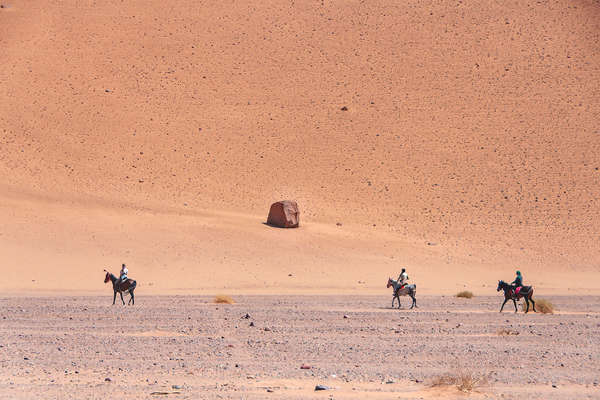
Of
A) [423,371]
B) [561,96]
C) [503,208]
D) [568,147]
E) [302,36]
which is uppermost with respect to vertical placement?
[302,36]

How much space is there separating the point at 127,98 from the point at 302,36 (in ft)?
53.0

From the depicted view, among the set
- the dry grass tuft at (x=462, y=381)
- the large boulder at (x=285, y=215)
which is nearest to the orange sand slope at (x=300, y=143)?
the large boulder at (x=285, y=215)

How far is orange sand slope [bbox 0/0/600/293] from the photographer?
135 ft

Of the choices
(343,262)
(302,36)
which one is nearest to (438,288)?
Answer: (343,262)

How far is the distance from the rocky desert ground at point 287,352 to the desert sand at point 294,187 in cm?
10

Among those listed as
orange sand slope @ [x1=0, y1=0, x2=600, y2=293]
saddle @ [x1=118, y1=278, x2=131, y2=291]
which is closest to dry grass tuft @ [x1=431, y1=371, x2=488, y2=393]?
saddle @ [x1=118, y1=278, x2=131, y2=291]

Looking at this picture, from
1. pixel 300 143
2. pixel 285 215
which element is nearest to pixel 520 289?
pixel 285 215

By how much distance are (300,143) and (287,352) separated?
42.2m

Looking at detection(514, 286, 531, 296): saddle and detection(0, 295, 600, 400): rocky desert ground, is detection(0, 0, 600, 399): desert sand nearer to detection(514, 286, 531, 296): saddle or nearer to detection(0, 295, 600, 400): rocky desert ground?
detection(0, 295, 600, 400): rocky desert ground

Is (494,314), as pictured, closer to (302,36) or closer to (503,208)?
(503,208)

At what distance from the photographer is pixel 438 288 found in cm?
3762

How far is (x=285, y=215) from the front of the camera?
44.5 metres

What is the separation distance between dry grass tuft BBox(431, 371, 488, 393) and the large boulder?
32.1m

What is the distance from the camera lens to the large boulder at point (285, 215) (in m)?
44.6
